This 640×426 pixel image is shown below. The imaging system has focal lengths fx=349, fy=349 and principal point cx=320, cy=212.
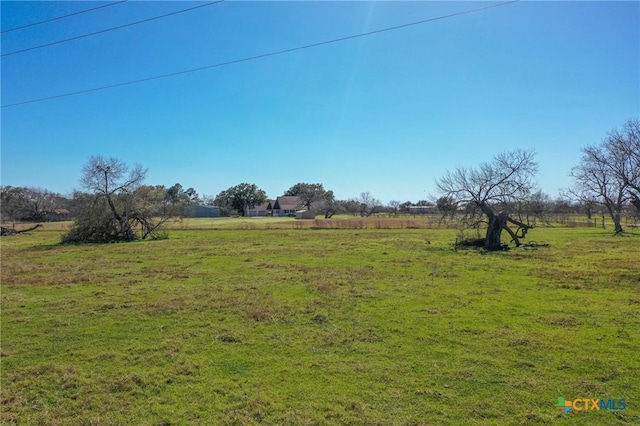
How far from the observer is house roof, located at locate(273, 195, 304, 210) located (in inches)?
4253

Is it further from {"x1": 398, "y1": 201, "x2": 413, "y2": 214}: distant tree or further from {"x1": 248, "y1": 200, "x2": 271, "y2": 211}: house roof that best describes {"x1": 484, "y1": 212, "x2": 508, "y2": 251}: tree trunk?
{"x1": 248, "y1": 200, "x2": 271, "y2": 211}: house roof

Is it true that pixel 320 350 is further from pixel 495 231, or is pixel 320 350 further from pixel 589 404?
pixel 495 231

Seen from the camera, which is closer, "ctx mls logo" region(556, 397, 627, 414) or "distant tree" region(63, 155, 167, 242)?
"ctx mls logo" region(556, 397, 627, 414)

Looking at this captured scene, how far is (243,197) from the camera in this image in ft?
345

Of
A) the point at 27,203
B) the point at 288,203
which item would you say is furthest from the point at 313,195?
the point at 27,203

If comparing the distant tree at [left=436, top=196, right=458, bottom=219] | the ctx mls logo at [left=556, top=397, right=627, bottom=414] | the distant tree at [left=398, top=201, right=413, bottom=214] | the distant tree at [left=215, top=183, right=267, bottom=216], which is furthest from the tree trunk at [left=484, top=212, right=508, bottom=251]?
the distant tree at [left=215, top=183, right=267, bottom=216]

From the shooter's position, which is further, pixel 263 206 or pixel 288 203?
pixel 263 206

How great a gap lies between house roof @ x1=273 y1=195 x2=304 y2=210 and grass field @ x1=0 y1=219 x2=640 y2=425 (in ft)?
314

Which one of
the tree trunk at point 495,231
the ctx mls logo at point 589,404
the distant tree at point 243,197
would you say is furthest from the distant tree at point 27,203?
the ctx mls logo at point 589,404

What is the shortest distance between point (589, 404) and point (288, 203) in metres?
106

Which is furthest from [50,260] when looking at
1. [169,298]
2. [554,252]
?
[554,252]

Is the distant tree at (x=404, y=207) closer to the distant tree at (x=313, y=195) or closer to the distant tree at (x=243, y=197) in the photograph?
the distant tree at (x=313, y=195)

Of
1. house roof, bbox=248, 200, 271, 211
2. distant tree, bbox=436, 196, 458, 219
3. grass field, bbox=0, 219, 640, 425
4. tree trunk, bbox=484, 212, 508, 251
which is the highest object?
house roof, bbox=248, 200, 271, 211

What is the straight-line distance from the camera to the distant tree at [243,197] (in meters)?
105
